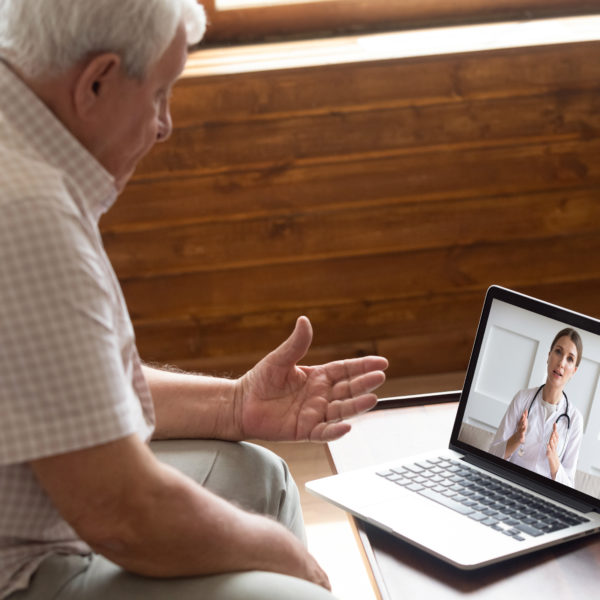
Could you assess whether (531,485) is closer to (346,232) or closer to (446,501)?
(446,501)

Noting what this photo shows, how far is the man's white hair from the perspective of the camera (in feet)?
3.03

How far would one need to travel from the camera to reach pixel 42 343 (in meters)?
0.89

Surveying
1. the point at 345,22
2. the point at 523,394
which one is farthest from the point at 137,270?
the point at 523,394

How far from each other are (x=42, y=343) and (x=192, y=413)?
508 mm

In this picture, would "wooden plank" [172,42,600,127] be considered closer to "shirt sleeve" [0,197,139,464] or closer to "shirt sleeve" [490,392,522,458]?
"shirt sleeve" [490,392,522,458]

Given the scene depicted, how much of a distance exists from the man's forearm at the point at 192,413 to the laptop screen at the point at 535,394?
331 millimetres

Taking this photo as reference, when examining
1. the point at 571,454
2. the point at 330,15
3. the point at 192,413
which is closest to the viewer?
the point at 571,454

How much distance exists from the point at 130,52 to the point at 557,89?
168 centimetres

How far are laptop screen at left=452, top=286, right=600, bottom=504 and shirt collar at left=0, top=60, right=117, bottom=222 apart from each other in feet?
2.12

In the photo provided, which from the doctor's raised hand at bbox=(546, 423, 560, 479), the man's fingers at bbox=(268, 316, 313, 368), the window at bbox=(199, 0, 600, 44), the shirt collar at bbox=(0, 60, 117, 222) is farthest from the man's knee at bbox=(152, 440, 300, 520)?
the window at bbox=(199, 0, 600, 44)

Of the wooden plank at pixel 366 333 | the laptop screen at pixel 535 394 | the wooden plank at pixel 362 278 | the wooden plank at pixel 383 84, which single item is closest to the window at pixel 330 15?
the wooden plank at pixel 383 84

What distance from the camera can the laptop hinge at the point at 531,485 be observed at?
1243 millimetres

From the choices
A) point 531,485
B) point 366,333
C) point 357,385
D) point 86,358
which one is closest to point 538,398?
point 531,485

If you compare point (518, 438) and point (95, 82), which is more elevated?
point (95, 82)
